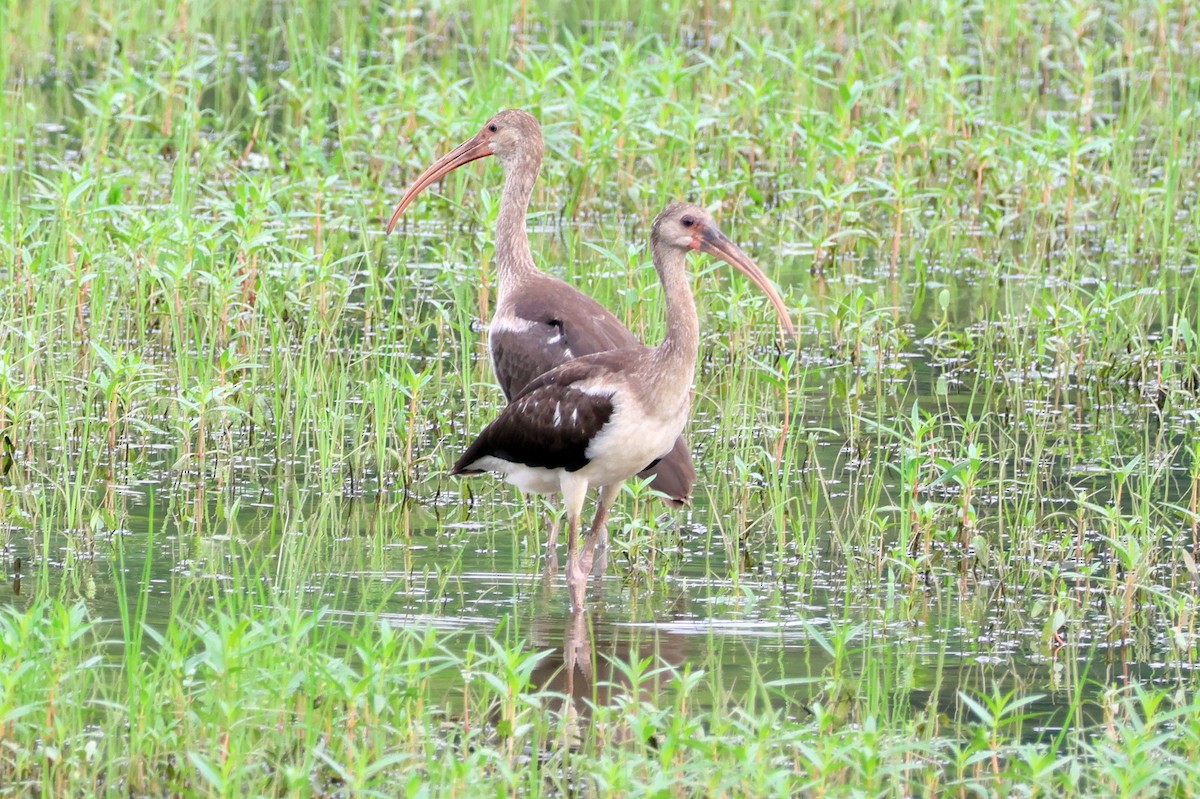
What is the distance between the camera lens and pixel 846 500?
7.38m

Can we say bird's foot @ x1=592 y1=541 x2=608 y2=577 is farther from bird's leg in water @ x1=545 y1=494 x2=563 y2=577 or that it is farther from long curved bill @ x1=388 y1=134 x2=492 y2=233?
long curved bill @ x1=388 y1=134 x2=492 y2=233

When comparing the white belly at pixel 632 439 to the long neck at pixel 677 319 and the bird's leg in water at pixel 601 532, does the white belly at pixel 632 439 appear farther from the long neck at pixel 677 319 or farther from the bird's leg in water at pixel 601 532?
the bird's leg in water at pixel 601 532

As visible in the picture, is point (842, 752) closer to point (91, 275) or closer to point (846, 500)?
point (846, 500)

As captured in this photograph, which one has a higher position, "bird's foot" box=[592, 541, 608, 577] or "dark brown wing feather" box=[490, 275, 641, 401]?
"dark brown wing feather" box=[490, 275, 641, 401]

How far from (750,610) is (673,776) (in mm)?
1804

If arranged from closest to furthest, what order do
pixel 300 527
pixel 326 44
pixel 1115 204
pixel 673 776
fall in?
pixel 673 776
pixel 300 527
pixel 1115 204
pixel 326 44

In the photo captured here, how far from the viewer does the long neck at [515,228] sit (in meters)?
8.01

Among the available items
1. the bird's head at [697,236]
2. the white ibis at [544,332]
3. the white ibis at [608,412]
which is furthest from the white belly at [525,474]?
the bird's head at [697,236]

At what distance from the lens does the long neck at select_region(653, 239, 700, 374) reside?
20.9 feet

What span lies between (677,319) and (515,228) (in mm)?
1830

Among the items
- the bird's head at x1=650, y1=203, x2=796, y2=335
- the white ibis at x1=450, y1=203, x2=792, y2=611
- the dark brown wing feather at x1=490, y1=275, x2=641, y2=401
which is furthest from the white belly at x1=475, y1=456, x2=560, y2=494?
the bird's head at x1=650, y1=203, x2=796, y2=335

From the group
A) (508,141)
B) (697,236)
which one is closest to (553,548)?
(697,236)

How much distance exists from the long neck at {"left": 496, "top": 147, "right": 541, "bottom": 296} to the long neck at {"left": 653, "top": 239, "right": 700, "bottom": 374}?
3.89 feet

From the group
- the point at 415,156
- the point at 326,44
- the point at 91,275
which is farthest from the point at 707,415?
the point at 326,44
